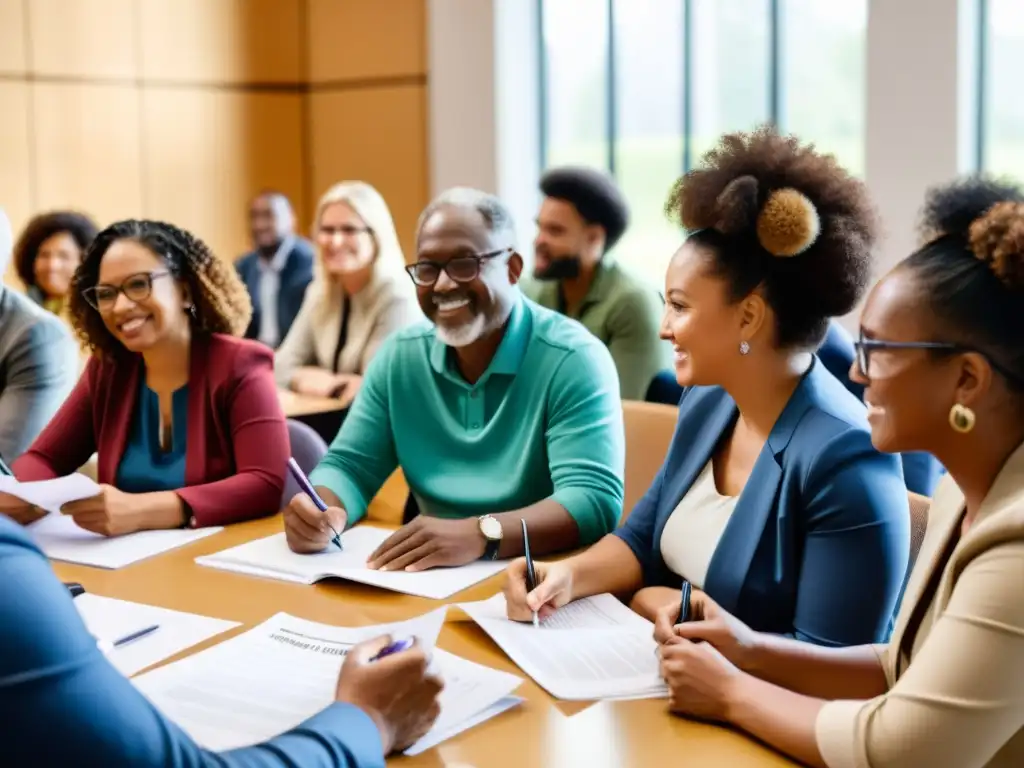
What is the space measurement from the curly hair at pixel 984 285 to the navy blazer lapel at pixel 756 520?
0.49 metres

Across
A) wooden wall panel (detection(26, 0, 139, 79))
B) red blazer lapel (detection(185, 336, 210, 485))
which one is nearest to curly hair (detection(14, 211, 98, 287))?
wooden wall panel (detection(26, 0, 139, 79))

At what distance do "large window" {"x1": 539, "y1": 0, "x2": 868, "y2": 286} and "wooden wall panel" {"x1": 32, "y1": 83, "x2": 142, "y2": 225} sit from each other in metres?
2.61

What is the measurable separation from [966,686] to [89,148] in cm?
683

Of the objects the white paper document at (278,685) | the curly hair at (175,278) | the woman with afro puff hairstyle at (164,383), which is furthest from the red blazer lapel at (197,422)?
the white paper document at (278,685)

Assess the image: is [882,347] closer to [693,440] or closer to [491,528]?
[693,440]

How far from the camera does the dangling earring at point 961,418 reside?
1.33 metres

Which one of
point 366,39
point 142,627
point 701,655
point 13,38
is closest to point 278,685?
point 142,627

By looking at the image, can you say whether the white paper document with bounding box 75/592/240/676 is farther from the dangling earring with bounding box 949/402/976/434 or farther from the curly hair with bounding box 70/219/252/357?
the dangling earring with bounding box 949/402/976/434

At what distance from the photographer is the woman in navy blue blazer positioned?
168 cm

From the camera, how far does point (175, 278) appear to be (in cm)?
268

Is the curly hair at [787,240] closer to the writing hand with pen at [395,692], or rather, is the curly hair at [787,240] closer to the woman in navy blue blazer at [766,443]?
the woman in navy blue blazer at [766,443]

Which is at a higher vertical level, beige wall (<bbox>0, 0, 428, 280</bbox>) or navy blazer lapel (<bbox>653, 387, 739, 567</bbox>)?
beige wall (<bbox>0, 0, 428, 280</bbox>)

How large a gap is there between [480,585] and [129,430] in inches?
43.2

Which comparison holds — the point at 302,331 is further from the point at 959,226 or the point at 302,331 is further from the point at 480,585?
the point at 959,226
